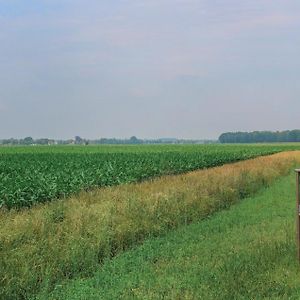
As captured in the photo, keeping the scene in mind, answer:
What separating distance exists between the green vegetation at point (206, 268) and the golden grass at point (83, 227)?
452mm

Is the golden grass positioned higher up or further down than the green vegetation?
higher up

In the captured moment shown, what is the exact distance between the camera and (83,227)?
1154 cm

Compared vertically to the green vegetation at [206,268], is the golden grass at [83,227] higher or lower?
higher

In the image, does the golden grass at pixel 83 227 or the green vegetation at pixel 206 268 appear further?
the golden grass at pixel 83 227

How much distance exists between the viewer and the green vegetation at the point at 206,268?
26.6 ft

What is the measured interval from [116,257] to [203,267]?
83.6 inches

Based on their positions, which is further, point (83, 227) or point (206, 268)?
point (83, 227)

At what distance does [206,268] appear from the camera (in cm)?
943

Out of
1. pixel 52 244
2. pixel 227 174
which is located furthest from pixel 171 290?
pixel 227 174

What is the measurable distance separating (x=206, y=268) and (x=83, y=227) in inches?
124

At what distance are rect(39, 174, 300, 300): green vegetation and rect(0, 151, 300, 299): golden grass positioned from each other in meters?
0.45

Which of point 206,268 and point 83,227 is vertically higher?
point 83,227

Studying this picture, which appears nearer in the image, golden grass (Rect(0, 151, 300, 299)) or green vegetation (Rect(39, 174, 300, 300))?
green vegetation (Rect(39, 174, 300, 300))

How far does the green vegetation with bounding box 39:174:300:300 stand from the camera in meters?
8.09
